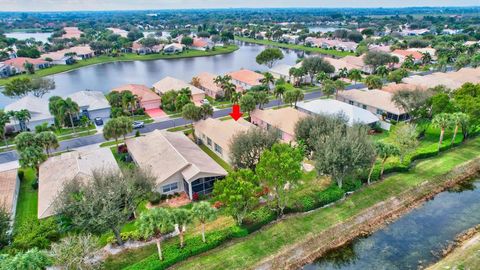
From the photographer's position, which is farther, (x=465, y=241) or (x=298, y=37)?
(x=298, y=37)

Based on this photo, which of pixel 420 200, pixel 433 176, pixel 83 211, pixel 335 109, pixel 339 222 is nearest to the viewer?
pixel 83 211

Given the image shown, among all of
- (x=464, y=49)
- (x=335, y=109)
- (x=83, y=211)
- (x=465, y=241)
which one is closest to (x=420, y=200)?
(x=465, y=241)

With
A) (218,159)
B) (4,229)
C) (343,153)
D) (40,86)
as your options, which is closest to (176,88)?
(40,86)

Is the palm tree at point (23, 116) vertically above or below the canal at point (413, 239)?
above

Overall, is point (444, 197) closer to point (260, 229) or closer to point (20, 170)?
point (260, 229)

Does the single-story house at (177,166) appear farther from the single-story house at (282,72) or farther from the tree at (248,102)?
the single-story house at (282,72)

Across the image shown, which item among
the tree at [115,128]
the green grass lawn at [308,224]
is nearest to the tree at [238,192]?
the green grass lawn at [308,224]

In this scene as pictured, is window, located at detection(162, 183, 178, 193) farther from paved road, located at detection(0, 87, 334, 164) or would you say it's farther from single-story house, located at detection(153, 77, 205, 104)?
single-story house, located at detection(153, 77, 205, 104)

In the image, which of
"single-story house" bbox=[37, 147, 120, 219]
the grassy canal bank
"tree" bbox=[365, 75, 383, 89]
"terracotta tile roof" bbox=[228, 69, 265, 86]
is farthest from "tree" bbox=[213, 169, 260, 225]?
the grassy canal bank
